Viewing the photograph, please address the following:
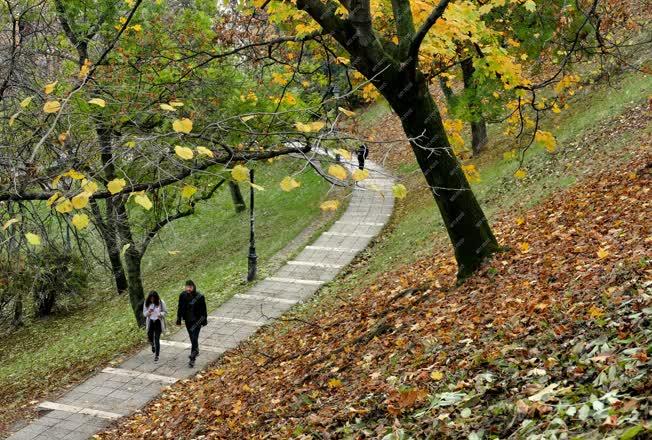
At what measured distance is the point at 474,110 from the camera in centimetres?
1742

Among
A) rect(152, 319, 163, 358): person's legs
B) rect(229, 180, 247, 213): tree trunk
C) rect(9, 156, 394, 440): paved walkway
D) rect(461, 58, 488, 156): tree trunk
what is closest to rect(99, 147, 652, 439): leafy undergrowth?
rect(9, 156, 394, 440): paved walkway

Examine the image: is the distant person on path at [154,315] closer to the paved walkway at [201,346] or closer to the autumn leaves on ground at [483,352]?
the paved walkway at [201,346]

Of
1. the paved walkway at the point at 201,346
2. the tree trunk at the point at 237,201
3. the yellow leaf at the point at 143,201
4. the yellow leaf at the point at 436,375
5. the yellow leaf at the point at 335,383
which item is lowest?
the paved walkway at the point at 201,346

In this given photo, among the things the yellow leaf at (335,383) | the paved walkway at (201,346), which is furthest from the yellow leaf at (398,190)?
the yellow leaf at (335,383)

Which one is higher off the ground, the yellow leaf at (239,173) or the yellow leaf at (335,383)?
the yellow leaf at (239,173)

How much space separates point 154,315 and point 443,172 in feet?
22.3

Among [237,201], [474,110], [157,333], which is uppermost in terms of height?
[474,110]

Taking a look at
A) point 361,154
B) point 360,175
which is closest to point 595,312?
point 360,175

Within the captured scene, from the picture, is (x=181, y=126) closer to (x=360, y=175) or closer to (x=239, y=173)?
(x=239, y=173)

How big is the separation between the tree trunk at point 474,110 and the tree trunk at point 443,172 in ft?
24.1

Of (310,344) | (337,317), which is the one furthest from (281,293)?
(310,344)

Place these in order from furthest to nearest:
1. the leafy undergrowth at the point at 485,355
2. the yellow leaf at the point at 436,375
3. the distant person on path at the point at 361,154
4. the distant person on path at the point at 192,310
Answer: the distant person on path at the point at 192,310 < the distant person on path at the point at 361,154 < the yellow leaf at the point at 436,375 < the leafy undergrowth at the point at 485,355

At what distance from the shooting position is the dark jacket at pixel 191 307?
12.1 meters

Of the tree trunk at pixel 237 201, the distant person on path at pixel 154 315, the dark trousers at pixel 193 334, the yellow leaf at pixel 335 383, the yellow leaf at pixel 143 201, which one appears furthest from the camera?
the tree trunk at pixel 237 201
